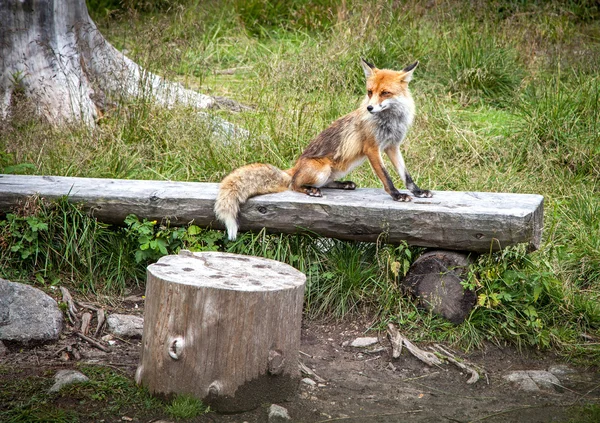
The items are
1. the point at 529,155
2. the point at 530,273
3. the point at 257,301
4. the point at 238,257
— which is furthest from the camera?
the point at 529,155

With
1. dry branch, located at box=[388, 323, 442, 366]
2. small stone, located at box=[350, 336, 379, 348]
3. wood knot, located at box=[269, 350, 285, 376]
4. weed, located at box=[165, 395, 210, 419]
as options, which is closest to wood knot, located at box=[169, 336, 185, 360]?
weed, located at box=[165, 395, 210, 419]

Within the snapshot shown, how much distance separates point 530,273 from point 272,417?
229 cm

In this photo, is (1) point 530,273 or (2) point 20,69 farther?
(2) point 20,69

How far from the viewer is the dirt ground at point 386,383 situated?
3.94 metres

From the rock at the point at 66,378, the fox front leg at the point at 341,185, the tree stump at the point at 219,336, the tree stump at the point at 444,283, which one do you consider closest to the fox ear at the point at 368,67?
the fox front leg at the point at 341,185

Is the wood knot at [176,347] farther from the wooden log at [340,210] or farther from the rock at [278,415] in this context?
the wooden log at [340,210]

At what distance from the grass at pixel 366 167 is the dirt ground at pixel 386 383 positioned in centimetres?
22

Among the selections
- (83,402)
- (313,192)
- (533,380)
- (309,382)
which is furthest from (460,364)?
(83,402)

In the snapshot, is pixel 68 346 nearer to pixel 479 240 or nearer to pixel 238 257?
pixel 238 257

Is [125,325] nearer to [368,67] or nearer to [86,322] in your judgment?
→ [86,322]

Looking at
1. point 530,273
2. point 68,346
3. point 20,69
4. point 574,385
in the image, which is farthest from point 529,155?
point 20,69

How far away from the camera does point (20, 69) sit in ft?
24.1

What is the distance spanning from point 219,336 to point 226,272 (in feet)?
1.45

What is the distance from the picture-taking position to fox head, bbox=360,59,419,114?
16.2 ft
